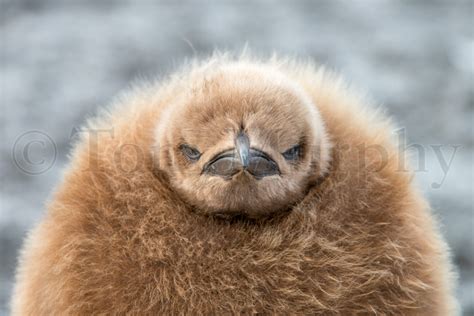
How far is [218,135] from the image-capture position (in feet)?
6.46

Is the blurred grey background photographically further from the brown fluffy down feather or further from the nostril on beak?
the nostril on beak

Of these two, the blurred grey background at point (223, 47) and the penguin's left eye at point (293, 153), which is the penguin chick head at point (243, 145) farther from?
the blurred grey background at point (223, 47)

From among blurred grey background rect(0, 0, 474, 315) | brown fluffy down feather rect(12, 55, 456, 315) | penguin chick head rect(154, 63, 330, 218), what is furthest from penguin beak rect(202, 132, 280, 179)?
blurred grey background rect(0, 0, 474, 315)

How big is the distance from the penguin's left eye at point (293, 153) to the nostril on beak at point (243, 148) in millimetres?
129

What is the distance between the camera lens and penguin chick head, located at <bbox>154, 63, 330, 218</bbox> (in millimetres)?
1954

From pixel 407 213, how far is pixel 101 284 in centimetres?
72

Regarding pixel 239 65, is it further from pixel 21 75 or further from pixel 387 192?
pixel 21 75

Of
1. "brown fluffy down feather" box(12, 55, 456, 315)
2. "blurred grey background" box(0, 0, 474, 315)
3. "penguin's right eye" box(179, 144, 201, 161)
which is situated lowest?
"brown fluffy down feather" box(12, 55, 456, 315)

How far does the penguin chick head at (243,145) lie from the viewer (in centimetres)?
195

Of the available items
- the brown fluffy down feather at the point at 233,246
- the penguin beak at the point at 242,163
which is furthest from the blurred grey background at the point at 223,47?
the penguin beak at the point at 242,163

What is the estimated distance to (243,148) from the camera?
190 centimetres

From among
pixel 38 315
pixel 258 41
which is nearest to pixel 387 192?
pixel 38 315

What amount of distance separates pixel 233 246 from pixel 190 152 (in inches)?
10.5

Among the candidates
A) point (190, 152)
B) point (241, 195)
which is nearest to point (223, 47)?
point (190, 152)
